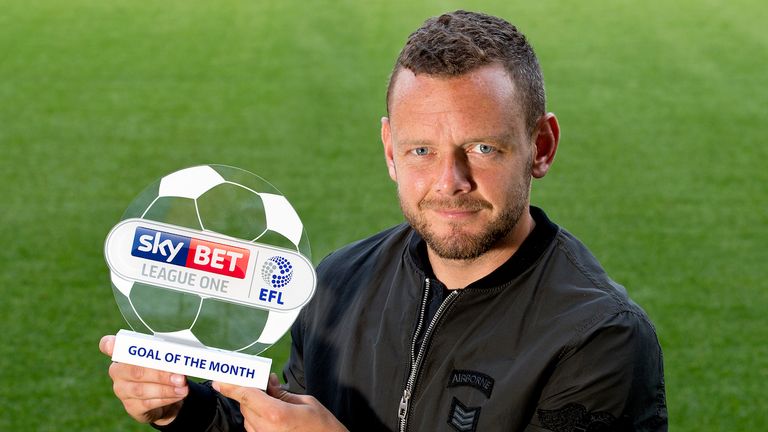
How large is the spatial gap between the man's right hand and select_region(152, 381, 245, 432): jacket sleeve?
0.06 metres

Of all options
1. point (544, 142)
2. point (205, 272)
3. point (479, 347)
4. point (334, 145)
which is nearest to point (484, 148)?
point (544, 142)

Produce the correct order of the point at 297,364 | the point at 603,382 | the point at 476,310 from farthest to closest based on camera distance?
the point at 297,364
the point at 476,310
the point at 603,382

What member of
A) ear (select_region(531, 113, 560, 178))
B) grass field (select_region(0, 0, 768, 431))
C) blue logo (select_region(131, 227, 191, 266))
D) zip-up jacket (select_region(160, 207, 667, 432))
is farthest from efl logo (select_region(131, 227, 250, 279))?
grass field (select_region(0, 0, 768, 431))

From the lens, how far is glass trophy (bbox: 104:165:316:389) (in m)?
1.47

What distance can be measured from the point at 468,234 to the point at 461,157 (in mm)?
115

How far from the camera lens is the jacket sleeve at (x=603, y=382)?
56.7 inches

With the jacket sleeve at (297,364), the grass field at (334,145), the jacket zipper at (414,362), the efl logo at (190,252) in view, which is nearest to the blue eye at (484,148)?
the jacket zipper at (414,362)

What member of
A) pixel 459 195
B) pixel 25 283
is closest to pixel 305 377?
pixel 459 195

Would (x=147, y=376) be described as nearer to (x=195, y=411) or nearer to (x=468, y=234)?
(x=195, y=411)

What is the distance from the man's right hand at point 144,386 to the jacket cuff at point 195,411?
0.06 m

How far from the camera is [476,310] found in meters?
1.56

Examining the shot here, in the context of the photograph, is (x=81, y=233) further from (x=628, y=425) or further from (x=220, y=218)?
(x=628, y=425)

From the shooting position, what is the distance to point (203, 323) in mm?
1501

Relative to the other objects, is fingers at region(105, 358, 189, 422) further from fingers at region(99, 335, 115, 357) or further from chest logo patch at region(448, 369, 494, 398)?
chest logo patch at region(448, 369, 494, 398)
